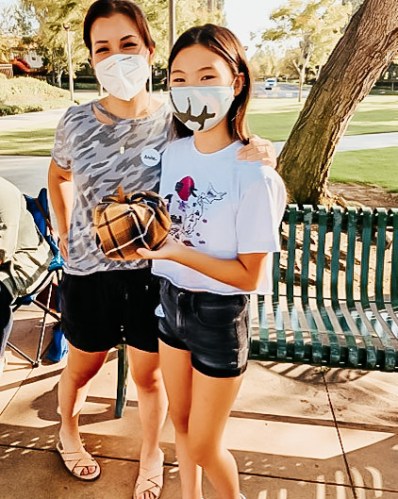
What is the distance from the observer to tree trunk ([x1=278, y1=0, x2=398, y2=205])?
5.48m

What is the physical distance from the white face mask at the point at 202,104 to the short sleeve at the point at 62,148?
0.53 meters

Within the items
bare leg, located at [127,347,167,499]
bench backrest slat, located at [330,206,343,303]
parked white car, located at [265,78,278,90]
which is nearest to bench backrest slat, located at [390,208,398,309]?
bench backrest slat, located at [330,206,343,303]

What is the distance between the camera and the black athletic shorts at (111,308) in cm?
215

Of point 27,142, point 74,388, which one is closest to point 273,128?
point 27,142

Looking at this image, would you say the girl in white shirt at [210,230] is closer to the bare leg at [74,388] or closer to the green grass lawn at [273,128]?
the bare leg at [74,388]

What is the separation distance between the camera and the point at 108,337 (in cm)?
227

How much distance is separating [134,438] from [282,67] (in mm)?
39681

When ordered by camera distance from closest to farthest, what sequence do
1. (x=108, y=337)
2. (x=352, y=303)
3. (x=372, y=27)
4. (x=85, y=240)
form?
(x=85, y=240) → (x=108, y=337) → (x=352, y=303) → (x=372, y=27)

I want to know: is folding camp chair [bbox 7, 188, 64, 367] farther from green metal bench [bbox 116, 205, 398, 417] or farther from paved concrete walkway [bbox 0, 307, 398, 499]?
green metal bench [bbox 116, 205, 398, 417]

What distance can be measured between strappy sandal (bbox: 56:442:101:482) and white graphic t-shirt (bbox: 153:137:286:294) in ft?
3.80

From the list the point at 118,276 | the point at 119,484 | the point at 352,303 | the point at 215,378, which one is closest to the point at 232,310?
the point at 215,378

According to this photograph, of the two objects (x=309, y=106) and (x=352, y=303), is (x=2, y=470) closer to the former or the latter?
(x=352, y=303)

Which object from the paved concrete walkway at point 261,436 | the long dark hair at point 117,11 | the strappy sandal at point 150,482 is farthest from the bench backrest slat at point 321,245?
the long dark hair at point 117,11

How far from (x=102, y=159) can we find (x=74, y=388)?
102 cm
